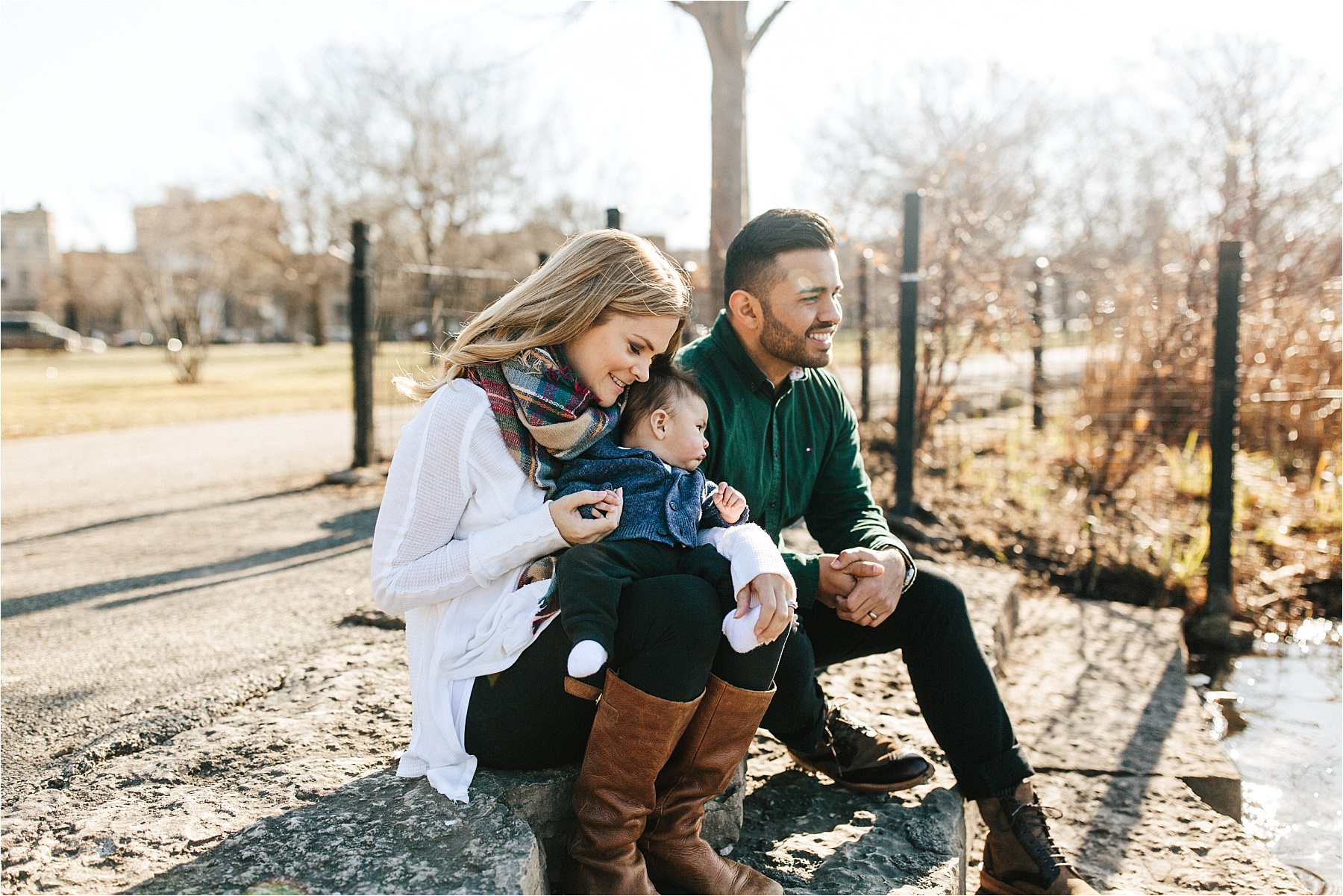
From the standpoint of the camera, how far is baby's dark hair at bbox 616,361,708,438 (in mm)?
1972

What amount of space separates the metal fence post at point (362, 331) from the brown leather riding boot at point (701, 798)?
5.08m

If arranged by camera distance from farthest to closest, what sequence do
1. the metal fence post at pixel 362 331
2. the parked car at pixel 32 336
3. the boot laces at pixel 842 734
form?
the parked car at pixel 32 336 → the metal fence post at pixel 362 331 → the boot laces at pixel 842 734

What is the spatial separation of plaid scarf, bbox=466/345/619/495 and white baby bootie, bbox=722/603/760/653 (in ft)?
1.50

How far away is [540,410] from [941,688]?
113cm

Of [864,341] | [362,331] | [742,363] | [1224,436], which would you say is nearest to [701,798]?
[742,363]

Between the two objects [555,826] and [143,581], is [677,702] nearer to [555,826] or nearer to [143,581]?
[555,826]

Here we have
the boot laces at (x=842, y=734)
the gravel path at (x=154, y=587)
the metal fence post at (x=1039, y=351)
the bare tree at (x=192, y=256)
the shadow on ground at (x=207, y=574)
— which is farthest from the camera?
the bare tree at (x=192, y=256)

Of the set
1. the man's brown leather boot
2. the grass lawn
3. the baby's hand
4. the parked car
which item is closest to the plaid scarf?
the baby's hand

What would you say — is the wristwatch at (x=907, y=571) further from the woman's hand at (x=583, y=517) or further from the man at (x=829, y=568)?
the woman's hand at (x=583, y=517)

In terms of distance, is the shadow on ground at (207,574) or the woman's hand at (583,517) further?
the shadow on ground at (207,574)

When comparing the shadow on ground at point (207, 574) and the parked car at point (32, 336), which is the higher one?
the parked car at point (32, 336)

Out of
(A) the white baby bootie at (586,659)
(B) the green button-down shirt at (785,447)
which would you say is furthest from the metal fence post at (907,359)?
(A) the white baby bootie at (586,659)

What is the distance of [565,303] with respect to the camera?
6.04 feet

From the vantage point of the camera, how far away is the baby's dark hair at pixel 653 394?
6.47ft
